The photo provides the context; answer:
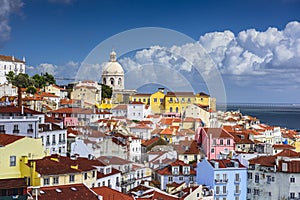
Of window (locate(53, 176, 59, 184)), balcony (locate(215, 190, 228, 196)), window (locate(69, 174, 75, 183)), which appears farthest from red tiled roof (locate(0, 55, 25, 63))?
window (locate(53, 176, 59, 184))

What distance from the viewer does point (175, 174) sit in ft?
97.7

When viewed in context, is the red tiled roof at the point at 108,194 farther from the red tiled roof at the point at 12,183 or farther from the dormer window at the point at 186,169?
the dormer window at the point at 186,169

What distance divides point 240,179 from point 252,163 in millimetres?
1432

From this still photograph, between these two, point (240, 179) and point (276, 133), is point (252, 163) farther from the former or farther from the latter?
point (276, 133)

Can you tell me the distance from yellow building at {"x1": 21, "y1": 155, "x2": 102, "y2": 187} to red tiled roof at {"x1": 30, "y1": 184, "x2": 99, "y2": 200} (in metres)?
0.81

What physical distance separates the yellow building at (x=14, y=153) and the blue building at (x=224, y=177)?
11619 millimetres

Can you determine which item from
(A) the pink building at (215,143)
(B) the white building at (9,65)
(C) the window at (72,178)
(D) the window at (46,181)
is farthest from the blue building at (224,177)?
(B) the white building at (9,65)

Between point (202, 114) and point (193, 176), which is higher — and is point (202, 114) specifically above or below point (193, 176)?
above

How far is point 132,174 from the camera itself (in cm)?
2950

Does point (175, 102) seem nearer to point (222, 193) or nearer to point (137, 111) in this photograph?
point (137, 111)

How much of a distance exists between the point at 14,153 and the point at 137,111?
119ft

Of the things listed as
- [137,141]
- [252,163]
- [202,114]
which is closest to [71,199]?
[252,163]

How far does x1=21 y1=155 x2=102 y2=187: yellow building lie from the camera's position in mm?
19625

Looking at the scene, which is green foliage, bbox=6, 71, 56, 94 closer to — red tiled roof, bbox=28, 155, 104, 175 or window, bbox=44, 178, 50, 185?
red tiled roof, bbox=28, 155, 104, 175
